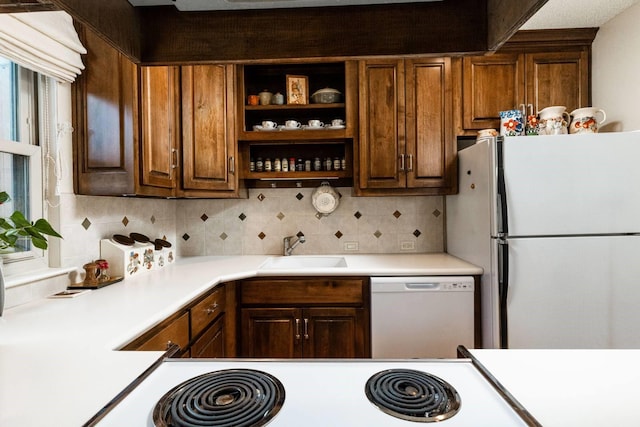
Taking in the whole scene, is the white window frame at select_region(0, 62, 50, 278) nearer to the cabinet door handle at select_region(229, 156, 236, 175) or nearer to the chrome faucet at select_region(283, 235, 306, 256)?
the cabinet door handle at select_region(229, 156, 236, 175)

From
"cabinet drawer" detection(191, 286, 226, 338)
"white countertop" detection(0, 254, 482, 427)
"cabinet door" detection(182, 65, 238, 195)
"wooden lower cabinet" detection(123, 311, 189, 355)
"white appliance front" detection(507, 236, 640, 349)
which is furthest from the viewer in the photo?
"cabinet door" detection(182, 65, 238, 195)

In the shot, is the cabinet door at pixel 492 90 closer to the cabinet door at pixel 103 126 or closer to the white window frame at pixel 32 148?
the cabinet door at pixel 103 126

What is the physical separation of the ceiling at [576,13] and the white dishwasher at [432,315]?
167cm

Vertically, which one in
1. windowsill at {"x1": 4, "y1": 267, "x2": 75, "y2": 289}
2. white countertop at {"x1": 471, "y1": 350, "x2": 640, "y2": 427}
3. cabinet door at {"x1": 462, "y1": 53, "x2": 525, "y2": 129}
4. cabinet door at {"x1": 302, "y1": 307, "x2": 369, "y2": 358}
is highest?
cabinet door at {"x1": 462, "y1": 53, "x2": 525, "y2": 129}

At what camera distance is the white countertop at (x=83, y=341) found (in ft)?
2.13

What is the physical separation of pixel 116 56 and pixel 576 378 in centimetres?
206

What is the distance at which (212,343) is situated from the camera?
1826mm

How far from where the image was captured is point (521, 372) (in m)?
0.73

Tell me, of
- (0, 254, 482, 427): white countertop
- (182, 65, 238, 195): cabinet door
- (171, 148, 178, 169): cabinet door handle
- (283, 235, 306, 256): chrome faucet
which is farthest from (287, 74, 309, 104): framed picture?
(0, 254, 482, 427): white countertop

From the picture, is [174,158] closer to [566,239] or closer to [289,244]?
[289,244]

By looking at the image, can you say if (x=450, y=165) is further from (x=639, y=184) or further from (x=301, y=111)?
(x=301, y=111)

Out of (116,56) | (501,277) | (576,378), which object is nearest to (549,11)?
(501,277)

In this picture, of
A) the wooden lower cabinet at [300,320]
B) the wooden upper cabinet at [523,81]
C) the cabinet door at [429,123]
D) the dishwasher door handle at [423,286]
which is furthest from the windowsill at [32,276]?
the wooden upper cabinet at [523,81]

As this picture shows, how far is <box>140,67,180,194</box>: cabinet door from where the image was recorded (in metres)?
1.77
